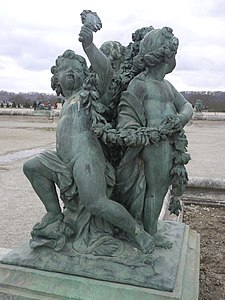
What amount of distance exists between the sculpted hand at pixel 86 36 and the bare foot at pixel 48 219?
1.14 metres

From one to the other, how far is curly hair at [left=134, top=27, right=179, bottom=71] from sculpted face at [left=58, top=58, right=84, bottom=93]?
1.47 ft

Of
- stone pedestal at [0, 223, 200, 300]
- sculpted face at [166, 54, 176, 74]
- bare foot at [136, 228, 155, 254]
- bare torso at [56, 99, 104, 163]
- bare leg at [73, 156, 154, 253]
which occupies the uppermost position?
sculpted face at [166, 54, 176, 74]

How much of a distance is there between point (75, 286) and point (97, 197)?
54cm

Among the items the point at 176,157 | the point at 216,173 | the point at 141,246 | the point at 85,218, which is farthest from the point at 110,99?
the point at 216,173

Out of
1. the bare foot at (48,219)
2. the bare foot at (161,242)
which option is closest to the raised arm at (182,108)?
the bare foot at (161,242)

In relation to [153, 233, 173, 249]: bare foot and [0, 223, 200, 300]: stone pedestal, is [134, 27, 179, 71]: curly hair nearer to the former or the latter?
[153, 233, 173, 249]: bare foot

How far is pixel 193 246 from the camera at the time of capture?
9.14ft

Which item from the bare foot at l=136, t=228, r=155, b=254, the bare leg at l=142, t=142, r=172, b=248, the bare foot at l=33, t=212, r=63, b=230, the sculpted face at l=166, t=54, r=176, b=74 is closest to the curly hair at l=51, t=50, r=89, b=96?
the sculpted face at l=166, t=54, r=176, b=74

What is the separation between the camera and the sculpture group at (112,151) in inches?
90.0

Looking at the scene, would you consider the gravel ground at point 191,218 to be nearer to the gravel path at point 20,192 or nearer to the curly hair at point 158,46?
the gravel path at point 20,192

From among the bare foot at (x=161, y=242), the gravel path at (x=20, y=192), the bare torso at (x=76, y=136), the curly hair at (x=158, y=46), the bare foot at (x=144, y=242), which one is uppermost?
the curly hair at (x=158, y=46)

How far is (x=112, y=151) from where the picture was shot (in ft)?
8.50

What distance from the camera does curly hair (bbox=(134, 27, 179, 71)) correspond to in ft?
7.56

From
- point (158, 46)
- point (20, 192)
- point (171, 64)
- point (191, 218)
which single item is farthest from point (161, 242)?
point (20, 192)
